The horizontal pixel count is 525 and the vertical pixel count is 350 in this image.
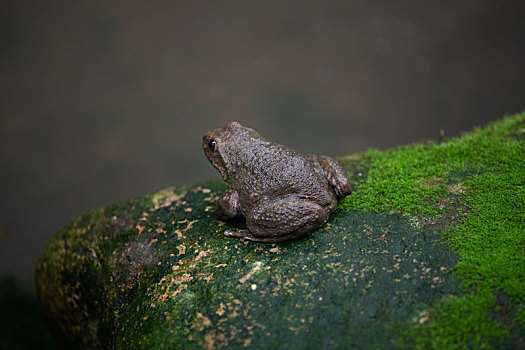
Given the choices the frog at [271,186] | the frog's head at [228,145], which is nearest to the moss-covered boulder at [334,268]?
the frog at [271,186]

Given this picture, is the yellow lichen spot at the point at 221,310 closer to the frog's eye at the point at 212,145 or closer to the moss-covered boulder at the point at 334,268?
the moss-covered boulder at the point at 334,268

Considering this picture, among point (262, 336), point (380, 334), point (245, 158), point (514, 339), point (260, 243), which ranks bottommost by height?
point (514, 339)

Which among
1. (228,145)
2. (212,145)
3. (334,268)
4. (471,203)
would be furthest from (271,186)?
(471,203)

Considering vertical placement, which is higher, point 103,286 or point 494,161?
point 103,286

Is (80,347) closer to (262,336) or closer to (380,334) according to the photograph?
(262,336)

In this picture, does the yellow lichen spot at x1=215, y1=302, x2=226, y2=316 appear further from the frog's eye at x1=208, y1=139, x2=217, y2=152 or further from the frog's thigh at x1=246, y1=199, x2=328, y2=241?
the frog's eye at x1=208, y1=139, x2=217, y2=152

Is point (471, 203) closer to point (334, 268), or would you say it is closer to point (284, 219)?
point (334, 268)

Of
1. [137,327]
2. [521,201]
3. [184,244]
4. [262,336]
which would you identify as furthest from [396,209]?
[137,327]
